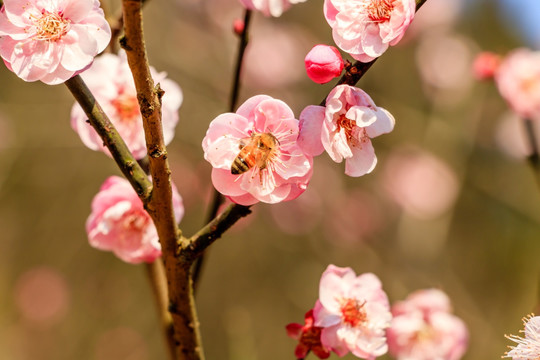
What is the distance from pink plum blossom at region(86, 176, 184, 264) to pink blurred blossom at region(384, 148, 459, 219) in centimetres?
328

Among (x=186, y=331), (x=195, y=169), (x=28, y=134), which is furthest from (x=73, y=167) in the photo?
(x=186, y=331)

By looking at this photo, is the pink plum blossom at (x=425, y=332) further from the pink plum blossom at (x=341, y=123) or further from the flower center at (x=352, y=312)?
the pink plum blossom at (x=341, y=123)

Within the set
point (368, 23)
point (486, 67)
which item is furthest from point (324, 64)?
point (486, 67)

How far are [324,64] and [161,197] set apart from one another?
0.29m

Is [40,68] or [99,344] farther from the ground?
[40,68]

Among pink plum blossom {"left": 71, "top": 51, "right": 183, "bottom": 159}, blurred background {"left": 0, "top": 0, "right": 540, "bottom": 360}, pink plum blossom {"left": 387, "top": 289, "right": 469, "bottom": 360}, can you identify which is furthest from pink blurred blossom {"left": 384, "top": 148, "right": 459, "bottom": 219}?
pink plum blossom {"left": 71, "top": 51, "right": 183, "bottom": 159}

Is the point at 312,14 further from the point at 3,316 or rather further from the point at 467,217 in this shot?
the point at 3,316

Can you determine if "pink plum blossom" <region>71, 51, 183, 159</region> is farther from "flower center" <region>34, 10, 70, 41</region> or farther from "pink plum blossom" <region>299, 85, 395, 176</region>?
"pink plum blossom" <region>299, 85, 395, 176</region>

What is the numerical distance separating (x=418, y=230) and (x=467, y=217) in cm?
148

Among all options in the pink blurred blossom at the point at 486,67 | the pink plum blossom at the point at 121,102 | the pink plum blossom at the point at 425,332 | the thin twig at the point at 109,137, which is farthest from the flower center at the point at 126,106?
the pink blurred blossom at the point at 486,67

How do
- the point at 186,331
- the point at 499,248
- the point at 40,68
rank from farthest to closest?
the point at 499,248
the point at 186,331
the point at 40,68

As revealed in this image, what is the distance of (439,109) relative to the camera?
11.7 ft

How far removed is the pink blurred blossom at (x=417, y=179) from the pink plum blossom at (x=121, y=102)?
327cm

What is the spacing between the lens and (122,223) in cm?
100
